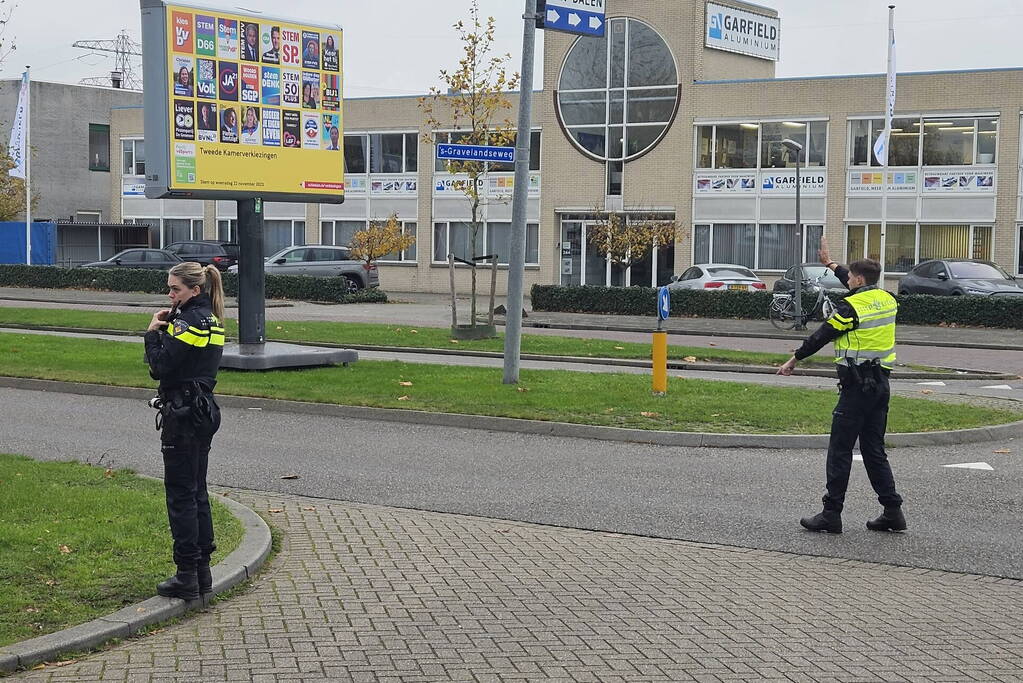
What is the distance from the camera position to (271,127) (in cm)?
1759

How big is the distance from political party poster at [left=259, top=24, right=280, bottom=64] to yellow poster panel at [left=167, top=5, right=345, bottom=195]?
13 mm

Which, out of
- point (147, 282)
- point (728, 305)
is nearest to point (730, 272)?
point (728, 305)

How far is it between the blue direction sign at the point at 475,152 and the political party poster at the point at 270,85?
3.29 meters

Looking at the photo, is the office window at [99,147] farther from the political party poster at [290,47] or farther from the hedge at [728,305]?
the political party poster at [290,47]

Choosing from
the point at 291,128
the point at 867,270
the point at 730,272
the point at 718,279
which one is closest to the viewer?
the point at 867,270

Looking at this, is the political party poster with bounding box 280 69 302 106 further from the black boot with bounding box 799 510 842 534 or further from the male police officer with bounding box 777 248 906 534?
the black boot with bounding box 799 510 842 534

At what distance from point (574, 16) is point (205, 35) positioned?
4897 millimetres

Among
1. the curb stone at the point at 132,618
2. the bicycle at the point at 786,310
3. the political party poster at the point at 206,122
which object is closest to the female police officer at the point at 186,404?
the curb stone at the point at 132,618

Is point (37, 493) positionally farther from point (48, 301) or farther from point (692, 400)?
point (48, 301)

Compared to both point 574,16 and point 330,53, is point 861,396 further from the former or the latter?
point 330,53

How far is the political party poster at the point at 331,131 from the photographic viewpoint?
59.8ft

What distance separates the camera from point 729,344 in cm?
2617

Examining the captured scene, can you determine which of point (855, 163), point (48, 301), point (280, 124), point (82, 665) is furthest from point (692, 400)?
point (855, 163)

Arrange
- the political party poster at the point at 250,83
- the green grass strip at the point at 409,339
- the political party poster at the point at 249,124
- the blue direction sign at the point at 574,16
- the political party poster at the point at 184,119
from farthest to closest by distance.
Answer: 1. the green grass strip at the point at 409,339
2. the political party poster at the point at 249,124
3. the political party poster at the point at 250,83
4. the political party poster at the point at 184,119
5. the blue direction sign at the point at 574,16
